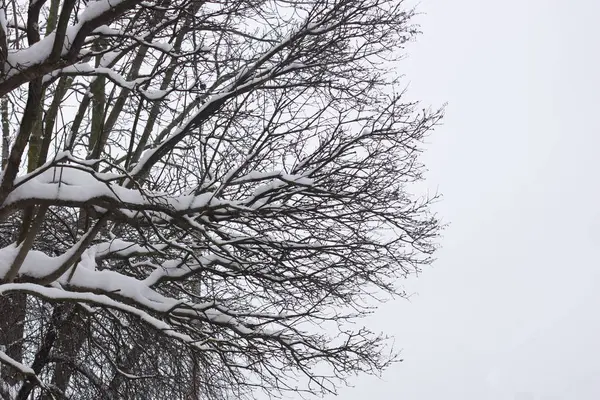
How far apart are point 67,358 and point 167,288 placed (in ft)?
4.67

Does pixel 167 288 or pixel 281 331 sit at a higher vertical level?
pixel 167 288

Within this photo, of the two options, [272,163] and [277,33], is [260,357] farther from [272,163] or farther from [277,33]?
[277,33]

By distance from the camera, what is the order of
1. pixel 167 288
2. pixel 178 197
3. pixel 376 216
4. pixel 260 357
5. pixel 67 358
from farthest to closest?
pixel 167 288 → pixel 67 358 → pixel 376 216 → pixel 260 357 → pixel 178 197

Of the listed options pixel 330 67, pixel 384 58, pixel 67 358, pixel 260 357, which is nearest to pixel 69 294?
pixel 260 357

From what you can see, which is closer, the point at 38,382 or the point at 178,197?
the point at 38,382

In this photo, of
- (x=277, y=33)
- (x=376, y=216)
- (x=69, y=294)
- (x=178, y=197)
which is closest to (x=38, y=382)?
(x=69, y=294)

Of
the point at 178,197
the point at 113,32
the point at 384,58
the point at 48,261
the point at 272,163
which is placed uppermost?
the point at 384,58

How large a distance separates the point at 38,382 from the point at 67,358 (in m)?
2.15

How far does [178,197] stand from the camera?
6.06 m

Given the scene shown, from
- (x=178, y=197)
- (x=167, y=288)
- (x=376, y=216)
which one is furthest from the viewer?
(x=167, y=288)

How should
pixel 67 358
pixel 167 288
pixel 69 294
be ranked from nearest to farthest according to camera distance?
1. pixel 69 294
2. pixel 67 358
3. pixel 167 288

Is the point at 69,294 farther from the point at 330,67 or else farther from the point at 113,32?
the point at 330,67

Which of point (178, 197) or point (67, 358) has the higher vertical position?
point (178, 197)

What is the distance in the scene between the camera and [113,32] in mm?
5621
